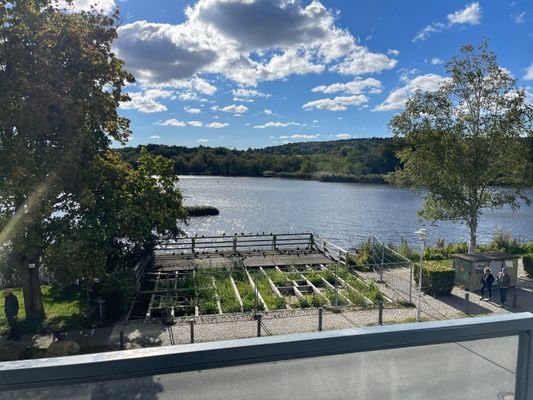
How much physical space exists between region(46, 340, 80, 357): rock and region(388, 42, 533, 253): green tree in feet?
53.6

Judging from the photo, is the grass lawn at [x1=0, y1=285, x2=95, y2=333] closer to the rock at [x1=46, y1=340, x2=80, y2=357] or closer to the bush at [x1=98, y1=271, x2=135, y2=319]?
the bush at [x1=98, y1=271, x2=135, y2=319]

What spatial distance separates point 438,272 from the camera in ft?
56.1

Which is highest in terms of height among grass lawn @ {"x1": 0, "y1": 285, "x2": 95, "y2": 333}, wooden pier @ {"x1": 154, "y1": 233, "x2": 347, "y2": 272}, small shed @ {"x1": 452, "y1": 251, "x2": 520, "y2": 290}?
small shed @ {"x1": 452, "y1": 251, "x2": 520, "y2": 290}

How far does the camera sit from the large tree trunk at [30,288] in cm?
1395

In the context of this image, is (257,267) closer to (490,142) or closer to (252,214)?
(490,142)

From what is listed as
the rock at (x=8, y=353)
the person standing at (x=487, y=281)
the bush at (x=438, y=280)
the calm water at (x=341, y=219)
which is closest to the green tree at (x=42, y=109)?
the rock at (x=8, y=353)

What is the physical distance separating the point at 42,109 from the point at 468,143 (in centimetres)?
1754

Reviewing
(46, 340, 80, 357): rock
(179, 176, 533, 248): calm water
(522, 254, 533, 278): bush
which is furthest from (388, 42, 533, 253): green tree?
(46, 340, 80, 357): rock

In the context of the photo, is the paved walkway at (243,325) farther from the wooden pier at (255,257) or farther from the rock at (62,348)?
the wooden pier at (255,257)

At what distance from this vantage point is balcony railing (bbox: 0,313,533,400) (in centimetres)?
130

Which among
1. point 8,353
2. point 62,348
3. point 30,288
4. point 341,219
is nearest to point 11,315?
point 30,288

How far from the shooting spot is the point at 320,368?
1.55m

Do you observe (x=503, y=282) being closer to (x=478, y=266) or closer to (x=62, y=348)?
(x=478, y=266)

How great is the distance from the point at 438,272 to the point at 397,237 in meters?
20.0
